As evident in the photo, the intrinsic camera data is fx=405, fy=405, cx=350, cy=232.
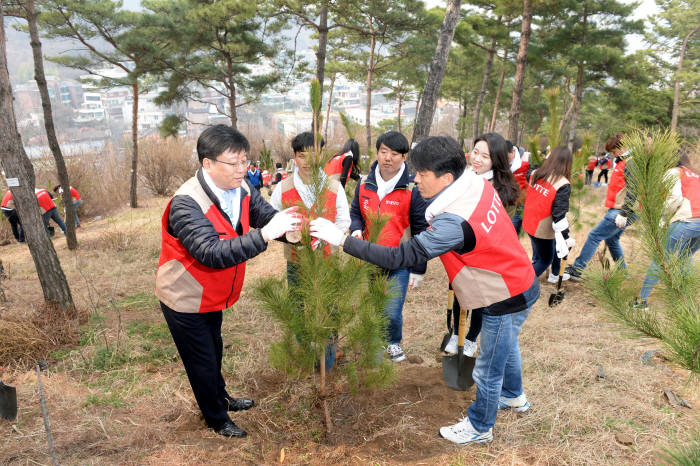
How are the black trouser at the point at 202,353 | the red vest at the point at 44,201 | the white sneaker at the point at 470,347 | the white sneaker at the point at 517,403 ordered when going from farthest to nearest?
the red vest at the point at 44,201 → the white sneaker at the point at 470,347 → the white sneaker at the point at 517,403 → the black trouser at the point at 202,353

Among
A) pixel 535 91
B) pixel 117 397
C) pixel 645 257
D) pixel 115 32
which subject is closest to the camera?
pixel 645 257

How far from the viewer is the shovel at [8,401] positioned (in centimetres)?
232

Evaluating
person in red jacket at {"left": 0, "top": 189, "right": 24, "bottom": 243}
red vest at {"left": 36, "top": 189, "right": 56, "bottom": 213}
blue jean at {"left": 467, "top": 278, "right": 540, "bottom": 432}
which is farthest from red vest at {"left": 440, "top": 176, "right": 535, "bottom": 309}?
person in red jacket at {"left": 0, "top": 189, "right": 24, "bottom": 243}

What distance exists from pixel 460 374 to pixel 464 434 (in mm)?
585

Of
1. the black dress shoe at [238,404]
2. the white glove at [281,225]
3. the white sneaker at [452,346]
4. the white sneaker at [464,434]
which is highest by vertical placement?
the white glove at [281,225]

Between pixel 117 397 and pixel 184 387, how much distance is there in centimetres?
41

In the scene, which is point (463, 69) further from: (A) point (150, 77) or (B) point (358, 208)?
(B) point (358, 208)

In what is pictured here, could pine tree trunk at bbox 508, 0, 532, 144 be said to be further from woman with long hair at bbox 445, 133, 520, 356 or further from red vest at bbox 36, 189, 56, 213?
red vest at bbox 36, 189, 56, 213

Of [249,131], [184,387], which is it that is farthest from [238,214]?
[249,131]

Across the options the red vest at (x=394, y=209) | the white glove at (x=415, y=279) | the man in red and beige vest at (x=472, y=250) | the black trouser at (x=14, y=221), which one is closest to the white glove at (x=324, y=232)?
the man in red and beige vest at (x=472, y=250)

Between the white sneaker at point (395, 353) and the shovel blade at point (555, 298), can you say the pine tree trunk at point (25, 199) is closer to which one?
the white sneaker at point (395, 353)

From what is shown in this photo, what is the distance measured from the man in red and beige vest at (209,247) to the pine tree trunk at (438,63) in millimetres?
4168

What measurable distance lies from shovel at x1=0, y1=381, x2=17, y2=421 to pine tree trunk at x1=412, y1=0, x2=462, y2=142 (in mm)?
4924

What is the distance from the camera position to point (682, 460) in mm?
879
